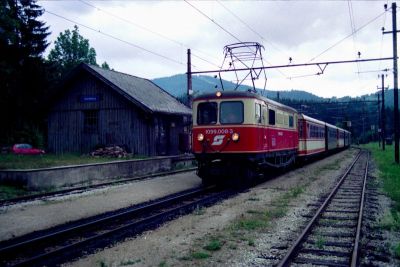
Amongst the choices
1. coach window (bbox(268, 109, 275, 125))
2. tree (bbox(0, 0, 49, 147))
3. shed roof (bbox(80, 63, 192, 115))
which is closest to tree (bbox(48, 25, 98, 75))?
tree (bbox(0, 0, 49, 147))

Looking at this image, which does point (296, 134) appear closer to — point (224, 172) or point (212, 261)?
point (224, 172)

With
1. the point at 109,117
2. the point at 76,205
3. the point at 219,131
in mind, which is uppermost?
the point at 109,117

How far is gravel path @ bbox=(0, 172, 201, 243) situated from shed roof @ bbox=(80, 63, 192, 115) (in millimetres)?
8609

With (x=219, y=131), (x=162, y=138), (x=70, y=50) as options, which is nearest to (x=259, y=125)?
(x=219, y=131)

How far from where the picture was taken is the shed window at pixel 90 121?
25781 mm

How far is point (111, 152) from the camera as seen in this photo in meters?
24.0

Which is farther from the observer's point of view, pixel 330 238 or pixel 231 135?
pixel 231 135

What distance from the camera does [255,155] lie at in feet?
46.3

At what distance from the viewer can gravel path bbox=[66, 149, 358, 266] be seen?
638 centimetres

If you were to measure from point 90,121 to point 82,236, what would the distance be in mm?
18624

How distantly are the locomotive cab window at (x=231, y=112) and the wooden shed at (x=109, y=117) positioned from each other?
9493 mm

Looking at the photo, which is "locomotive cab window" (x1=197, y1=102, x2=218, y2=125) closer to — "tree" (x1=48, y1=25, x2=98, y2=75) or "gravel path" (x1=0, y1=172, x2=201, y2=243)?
"gravel path" (x1=0, y1=172, x2=201, y2=243)

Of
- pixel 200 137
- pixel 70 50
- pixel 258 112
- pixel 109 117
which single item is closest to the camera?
pixel 200 137

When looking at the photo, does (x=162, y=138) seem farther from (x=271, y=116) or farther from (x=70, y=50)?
(x=70, y=50)
